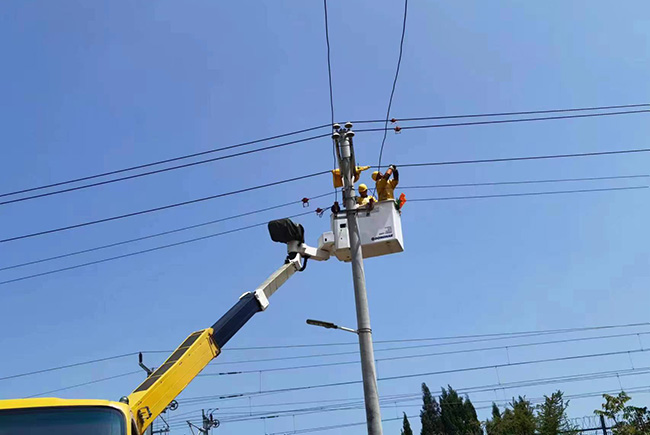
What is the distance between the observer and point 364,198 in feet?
41.4

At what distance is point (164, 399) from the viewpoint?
979cm

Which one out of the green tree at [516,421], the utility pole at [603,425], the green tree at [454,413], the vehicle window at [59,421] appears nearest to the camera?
the vehicle window at [59,421]

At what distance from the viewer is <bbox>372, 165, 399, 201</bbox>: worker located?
40.9 ft

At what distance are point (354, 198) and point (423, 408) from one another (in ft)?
128

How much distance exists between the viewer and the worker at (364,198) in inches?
485

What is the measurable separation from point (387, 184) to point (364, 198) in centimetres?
52

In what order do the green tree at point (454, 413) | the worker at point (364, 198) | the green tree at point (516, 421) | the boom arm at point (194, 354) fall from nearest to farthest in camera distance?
the boom arm at point (194, 354) → the worker at point (364, 198) → the green tree at point (516, 421) → the green tree at point (454, 413)

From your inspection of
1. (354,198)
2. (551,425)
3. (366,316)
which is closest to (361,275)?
(366,316)

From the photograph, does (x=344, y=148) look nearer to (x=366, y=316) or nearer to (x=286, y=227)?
(x=286, y=227)

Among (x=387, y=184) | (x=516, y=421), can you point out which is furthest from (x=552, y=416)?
(x=387, y=184)

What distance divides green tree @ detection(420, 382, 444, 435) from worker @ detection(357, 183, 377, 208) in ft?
123

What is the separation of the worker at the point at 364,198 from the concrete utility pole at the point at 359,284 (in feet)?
0.87

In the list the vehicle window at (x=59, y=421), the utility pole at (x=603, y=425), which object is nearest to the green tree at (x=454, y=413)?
the utility pole at (x=603, y=425)

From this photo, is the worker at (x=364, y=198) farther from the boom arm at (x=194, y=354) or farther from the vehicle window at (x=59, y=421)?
the vehicle window at (x=59, y=421)
